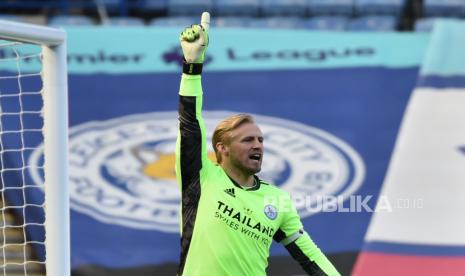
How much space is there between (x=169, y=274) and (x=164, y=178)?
738 mm

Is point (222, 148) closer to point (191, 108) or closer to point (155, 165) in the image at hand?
point (191, 108)

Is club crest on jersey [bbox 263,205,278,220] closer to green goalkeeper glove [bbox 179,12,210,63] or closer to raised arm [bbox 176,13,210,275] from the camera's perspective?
raised arm [bbox 176,13,210,275]

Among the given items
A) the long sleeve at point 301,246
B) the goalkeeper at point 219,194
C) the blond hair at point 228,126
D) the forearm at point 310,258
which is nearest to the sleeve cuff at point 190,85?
the goalkeeper at point 219,194

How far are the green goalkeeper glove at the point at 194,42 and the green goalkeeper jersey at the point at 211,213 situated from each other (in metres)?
0.08

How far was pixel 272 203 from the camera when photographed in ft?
9.77

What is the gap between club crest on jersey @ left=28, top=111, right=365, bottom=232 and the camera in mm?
5605

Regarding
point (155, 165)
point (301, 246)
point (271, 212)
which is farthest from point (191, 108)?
point (155, 165)

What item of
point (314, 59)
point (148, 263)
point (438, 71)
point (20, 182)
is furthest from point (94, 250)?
point (438, 71)

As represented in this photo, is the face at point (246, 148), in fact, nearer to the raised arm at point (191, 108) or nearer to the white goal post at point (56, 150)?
the raised arm at point (191, 108)

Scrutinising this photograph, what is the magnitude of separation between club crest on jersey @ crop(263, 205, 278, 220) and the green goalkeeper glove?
660 millimetres

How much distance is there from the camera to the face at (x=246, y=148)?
9.40 ft

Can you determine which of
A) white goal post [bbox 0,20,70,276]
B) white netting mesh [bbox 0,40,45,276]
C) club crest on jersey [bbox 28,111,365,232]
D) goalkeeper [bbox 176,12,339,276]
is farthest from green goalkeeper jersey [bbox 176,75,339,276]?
white netting mesh [bbox 0,40,45,276]

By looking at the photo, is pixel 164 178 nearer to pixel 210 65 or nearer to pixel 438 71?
pixel 210 65

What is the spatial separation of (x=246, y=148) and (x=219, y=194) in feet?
0.69
